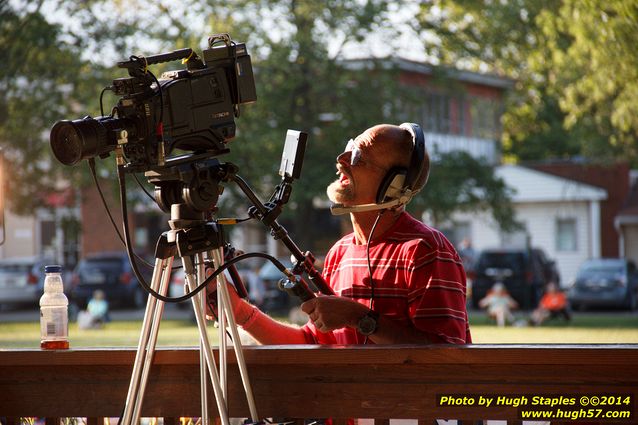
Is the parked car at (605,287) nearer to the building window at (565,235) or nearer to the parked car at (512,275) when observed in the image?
the parked car at (512,275)

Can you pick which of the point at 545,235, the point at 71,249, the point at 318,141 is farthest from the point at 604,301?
the point at 71,249

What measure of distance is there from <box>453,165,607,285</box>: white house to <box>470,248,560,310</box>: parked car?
1000cm

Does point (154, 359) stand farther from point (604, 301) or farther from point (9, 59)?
point (604, 301)

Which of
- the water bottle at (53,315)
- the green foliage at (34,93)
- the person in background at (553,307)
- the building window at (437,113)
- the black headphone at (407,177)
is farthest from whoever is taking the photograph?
the building window at (437,113)

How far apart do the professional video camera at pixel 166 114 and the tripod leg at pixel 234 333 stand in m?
0.28

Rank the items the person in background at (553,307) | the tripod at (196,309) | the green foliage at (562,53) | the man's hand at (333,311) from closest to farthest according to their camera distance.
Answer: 1. the tripod at (196,309)
2. the man's hand at (333,311)
3. the green foliage at (562,53)
4. the person in background at (553,307)

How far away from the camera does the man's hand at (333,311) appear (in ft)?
9.24

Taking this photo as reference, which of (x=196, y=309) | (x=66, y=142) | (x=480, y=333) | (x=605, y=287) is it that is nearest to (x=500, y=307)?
(x=480, y=333)

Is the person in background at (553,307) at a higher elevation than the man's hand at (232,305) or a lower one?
lower

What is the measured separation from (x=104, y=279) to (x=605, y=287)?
1068 cm

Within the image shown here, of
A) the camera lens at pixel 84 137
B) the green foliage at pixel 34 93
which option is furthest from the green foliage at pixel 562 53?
the camera lens at pixel 84 137

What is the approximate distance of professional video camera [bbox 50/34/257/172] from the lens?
2607 mm

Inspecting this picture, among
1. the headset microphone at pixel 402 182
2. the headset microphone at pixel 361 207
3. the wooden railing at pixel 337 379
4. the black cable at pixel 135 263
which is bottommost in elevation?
the wooden railing at pixel 337 379

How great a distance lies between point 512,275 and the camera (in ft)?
72.0
